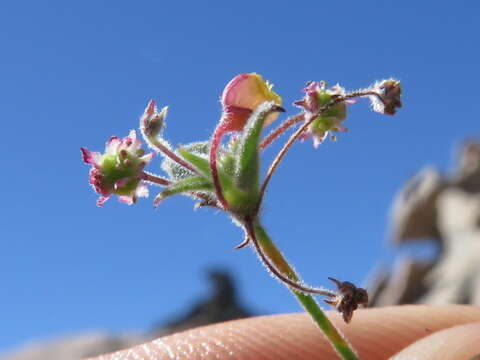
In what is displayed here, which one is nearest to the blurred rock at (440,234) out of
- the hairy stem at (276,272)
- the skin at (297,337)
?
the skin at (297,337)

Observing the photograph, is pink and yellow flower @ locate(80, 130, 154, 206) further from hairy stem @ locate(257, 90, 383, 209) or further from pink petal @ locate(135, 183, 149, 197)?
hairy stem @ locate(257, 90, 383, 209)

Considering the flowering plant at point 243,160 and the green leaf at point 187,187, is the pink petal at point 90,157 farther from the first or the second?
the green leaf at point 187,187

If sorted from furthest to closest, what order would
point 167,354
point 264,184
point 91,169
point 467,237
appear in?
point 467,237, point 167,354, point 91,169, point 264,184

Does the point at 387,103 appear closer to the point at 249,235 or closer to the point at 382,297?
the point at 249,235

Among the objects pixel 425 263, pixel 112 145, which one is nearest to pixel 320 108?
pixel 112 145

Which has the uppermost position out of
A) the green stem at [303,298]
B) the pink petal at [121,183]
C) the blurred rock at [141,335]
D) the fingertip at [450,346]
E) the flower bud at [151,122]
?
the blurred rock at [141,335]

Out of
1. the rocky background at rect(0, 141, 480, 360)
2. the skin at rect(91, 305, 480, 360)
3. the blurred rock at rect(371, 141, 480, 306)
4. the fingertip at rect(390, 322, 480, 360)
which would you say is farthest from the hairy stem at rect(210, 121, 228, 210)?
the rocky background at rect(0, 141, 480, 360)

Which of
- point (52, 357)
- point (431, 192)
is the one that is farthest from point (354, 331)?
point (52, 357)
